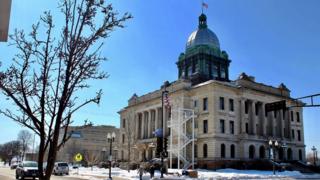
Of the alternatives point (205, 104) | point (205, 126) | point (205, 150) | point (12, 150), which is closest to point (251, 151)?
point (205, 150)

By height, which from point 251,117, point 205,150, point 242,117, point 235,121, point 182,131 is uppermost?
point 251,117

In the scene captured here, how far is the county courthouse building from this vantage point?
69.0 meters

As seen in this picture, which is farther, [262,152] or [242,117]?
[262,152]

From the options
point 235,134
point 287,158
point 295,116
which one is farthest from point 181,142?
point 295,116

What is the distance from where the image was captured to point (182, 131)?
227 feet

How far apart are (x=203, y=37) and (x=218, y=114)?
23.2m

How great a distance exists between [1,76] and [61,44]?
108 cm

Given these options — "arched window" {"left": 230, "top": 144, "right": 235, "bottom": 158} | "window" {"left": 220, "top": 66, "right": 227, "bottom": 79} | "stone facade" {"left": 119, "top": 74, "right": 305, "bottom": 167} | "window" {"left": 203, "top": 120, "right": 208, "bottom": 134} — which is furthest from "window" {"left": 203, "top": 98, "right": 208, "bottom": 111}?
"window" {"left": 220, "top": 66, "right": 227, "bottom": 79}

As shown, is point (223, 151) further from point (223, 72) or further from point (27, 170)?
point (27, 170)

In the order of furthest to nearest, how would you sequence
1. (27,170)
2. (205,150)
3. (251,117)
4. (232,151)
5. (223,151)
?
(251,117) < (232,151) < (205,150) < (223,151) < (27,170)

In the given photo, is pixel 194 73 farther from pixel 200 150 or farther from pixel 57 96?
pixel 57 96

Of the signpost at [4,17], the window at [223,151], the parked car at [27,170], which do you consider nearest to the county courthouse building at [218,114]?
the window at [223,151]

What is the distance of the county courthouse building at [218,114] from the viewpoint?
69.0m

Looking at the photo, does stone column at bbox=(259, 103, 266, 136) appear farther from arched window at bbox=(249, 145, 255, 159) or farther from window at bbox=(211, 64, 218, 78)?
window at bbox=(211, 64, 218, 78)
